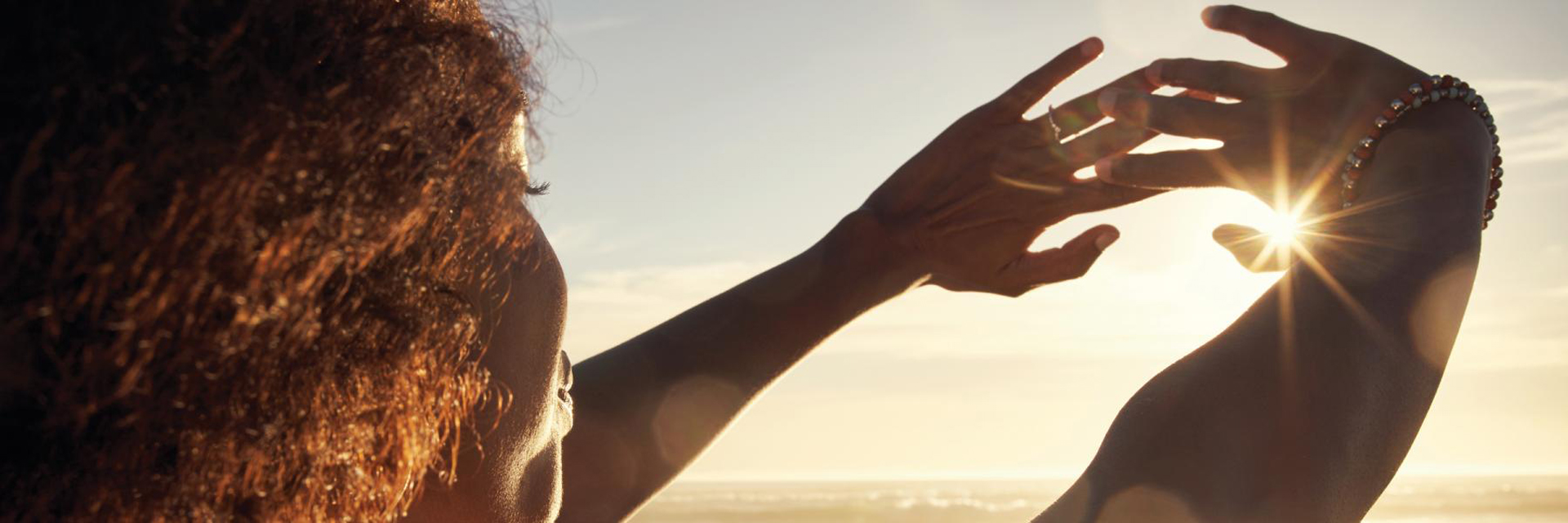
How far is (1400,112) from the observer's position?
182 cm

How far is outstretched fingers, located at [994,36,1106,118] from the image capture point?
3.11 m

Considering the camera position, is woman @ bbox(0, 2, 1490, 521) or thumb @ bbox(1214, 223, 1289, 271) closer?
woman @ bbox(0, 2, 1490, 521)

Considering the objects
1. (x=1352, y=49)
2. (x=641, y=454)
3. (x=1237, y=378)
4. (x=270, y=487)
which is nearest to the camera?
(x=270, y=487)

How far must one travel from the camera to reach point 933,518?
2178cm

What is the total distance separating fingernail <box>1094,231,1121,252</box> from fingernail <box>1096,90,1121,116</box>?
0.93 metres

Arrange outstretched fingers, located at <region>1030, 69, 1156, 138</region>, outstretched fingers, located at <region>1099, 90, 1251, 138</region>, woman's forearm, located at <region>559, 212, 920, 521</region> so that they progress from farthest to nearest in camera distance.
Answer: woman's forearm, located at <region>559, 212, 920, 521</region>
outstretched fingers, located at <region>1030, 69, 1156, 138</region>
outstretched fingers, located at <region>1099, 90, 1251, 138</region>

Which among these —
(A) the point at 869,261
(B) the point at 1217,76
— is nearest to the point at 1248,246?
(B) the point at 1217,76

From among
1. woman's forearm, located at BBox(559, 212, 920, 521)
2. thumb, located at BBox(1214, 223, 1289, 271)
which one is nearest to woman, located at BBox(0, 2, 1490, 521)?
thumb, located at BBox(1214, 223, 1289, 271)

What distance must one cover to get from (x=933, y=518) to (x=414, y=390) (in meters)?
21.2

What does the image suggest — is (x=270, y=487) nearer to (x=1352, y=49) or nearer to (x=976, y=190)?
(x=1352, y=49)

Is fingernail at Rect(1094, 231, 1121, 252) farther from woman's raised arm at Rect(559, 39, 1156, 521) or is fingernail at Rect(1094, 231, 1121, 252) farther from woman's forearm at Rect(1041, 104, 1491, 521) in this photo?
woman's forearm at Rect(1041, 104, 1491, 521)

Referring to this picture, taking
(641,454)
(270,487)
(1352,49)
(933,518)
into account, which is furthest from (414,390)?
(933,518)

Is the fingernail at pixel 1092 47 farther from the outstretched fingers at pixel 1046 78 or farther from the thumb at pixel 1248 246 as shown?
the thumb at pixel 1248 246

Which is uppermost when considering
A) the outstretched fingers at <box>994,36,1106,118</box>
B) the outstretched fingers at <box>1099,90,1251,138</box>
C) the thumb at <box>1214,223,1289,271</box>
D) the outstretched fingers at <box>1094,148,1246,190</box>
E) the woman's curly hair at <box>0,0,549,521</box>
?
the outstretched fingers at <box>994,36,1106,118</box>
